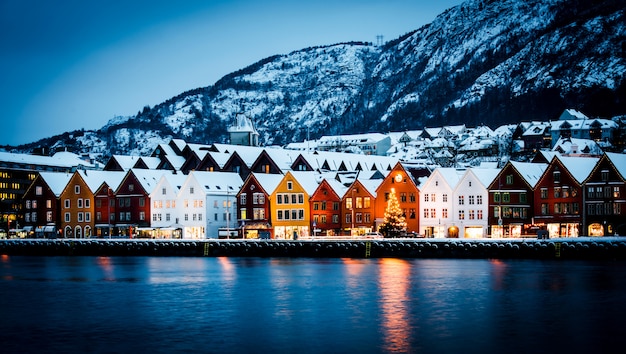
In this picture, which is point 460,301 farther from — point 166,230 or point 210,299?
point 166,230

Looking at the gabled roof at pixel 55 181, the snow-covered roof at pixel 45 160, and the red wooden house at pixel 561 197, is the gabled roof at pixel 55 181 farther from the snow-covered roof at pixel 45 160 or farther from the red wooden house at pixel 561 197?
the red wooden house at pixel 561 197

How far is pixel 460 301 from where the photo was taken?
51469 mm

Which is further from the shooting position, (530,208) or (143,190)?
(143,190)

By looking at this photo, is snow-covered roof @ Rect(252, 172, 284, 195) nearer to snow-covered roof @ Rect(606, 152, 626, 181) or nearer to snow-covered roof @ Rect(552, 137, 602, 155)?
snow-covered roof @ Rect(606, 152, 626, 181)

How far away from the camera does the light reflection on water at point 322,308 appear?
38250 mm

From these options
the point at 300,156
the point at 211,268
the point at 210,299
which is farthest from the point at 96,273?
the point at 300,156

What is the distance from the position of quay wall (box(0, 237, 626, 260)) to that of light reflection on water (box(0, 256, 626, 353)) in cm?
399

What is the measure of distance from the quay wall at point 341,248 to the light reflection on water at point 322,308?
3988mm

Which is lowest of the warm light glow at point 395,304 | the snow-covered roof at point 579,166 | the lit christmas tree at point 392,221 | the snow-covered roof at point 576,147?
the warm light glow at point 395,304

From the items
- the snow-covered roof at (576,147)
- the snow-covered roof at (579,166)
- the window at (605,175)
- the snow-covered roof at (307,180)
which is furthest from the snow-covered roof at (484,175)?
the snow-covered roof at (576,147)

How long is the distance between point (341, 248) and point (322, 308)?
1660 inches

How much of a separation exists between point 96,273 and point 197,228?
3805 cm

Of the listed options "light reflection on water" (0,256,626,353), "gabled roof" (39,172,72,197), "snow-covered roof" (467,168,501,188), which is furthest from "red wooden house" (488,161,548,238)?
"gabled roof" (39,172,72,197)

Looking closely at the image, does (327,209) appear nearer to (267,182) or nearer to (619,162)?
(267,182)
